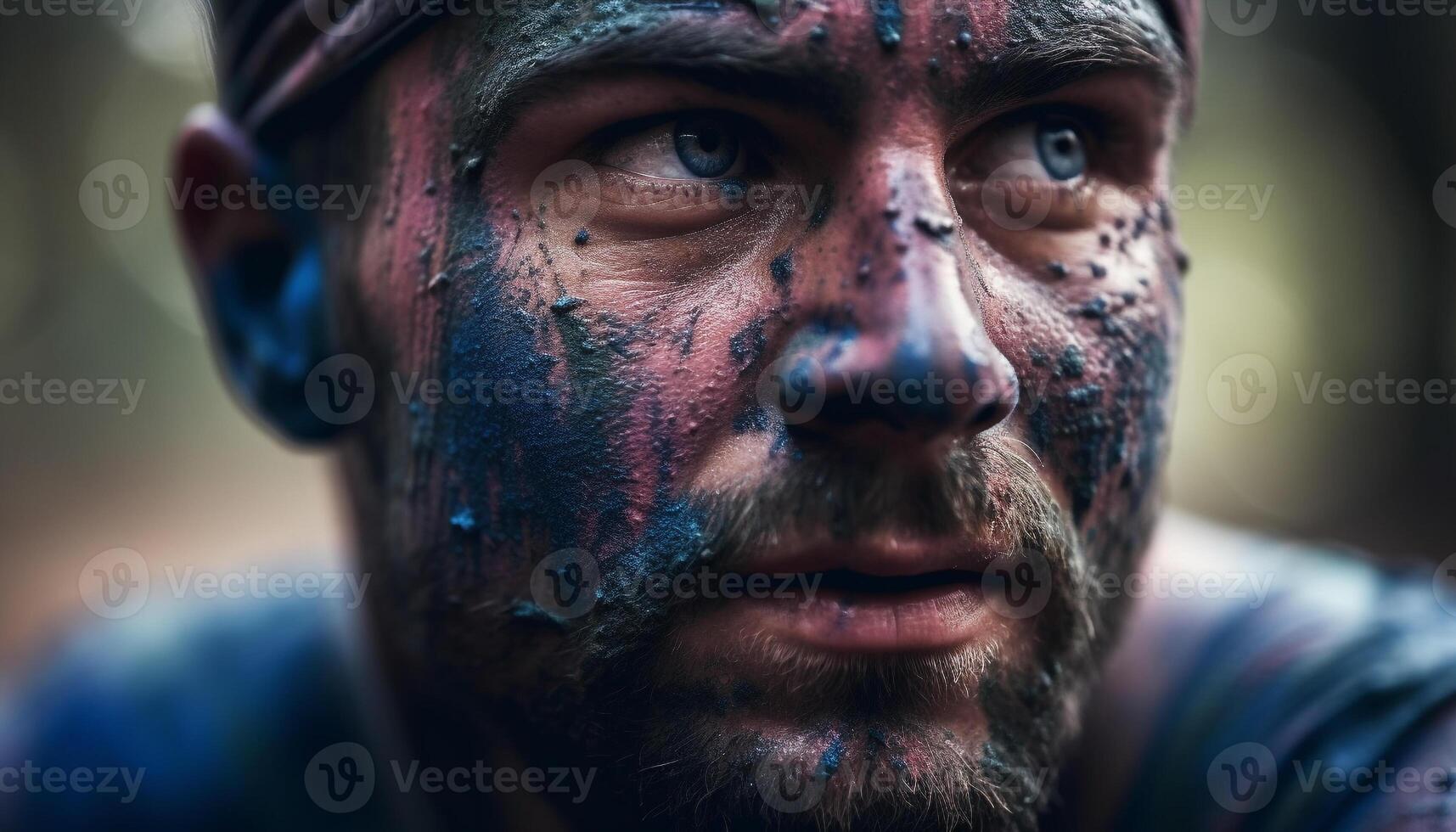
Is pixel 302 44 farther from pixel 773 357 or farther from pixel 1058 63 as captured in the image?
pixel 1058 63

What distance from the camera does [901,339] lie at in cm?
131

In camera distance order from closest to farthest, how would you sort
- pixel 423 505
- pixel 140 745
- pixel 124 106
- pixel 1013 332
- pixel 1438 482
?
pixel 1013 332 → pixel 423 505 → pixel 140 745 → pixel 1438 482 → pixel 124 106

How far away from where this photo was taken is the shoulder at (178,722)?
246 cm

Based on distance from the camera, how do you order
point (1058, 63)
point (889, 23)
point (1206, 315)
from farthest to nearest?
point (1206, 315)
point (1058, 63)
point (889, 23)

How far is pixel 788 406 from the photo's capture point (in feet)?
4.52

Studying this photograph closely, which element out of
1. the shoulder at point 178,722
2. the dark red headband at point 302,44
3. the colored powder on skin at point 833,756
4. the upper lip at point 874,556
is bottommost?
the shoulder at point 178,722

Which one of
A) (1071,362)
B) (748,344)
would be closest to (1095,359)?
(1071,362)

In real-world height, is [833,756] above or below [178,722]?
above

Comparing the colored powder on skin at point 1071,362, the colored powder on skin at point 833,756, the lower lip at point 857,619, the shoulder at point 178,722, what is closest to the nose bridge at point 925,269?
the colored powder on skin at point 1071,362

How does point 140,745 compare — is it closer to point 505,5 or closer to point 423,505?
point 423,505

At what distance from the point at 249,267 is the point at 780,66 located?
4.13 feet

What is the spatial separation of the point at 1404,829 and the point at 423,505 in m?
1.62

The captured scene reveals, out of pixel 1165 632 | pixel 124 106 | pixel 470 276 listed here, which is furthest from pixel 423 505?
pixel 124 106

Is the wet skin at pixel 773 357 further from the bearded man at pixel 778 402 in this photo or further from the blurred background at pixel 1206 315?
the blurred background at pixel 1206 315
